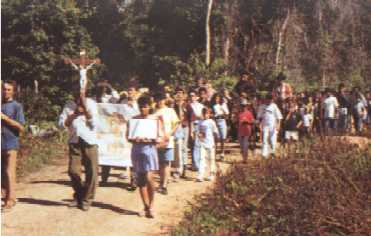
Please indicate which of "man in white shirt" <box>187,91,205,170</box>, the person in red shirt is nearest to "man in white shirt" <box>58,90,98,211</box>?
"man in white shirt" <box>187,91,205,170</box>

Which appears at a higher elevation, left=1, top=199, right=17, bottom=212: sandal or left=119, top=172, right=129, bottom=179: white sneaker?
left=119, top=172, right=129, bottom=179: white sneaker

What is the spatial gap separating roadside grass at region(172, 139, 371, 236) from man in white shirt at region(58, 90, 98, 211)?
59.8 inches

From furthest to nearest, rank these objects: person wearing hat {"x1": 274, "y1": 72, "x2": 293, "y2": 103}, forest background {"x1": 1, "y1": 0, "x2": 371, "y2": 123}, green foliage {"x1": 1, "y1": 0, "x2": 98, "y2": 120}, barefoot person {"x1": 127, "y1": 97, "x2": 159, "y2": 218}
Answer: forest background {"x1": 1, "y1": 0, "x2": 371, "y2": 123}
green foliage {"x1": 1, "y1": 0, "x2": 98, "y2": 120}
person wearing hat {"x1": 274, "y1": 72, "x2": 293, "y2": 103}
barefoot person {"x1": 127, "y1": 97, "x2": 159, "y2": 218}

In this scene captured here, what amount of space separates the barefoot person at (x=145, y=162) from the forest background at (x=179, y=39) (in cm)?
1765

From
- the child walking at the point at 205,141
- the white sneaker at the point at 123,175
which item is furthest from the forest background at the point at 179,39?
the child walking at the point at 205,141

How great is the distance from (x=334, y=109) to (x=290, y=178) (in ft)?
31.7

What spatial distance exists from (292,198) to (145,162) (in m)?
2.12

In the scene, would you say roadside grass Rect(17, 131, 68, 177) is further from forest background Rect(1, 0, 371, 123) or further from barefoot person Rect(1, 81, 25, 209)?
forest background Rect(1, 0, 371, 123)

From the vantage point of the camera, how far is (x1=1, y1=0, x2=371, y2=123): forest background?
99.3 ft

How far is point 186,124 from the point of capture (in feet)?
46.2

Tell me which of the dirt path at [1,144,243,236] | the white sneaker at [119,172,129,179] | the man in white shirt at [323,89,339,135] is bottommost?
the dirt path at [1,144,243,236]

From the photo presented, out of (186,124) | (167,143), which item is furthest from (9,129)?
(186,124)

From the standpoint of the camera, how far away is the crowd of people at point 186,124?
998 centimetres

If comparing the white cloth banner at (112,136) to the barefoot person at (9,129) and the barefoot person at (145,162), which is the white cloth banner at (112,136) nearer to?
the barefoot person at (145,162)
